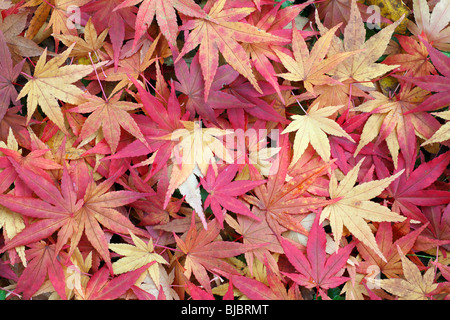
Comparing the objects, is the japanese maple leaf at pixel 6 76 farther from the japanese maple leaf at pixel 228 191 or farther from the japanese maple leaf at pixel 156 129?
the japanese maple leaf at pixel 228 191

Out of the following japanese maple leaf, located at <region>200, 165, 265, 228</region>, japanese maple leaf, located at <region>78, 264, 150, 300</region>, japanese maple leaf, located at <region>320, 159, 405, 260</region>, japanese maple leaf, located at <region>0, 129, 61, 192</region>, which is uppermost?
japanese maple leaf, located at <region>0, 129, 61, 192</region>

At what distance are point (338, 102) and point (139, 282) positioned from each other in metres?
0.66

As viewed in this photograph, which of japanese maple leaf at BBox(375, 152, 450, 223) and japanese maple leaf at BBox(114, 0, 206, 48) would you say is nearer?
japanese maple leaf at BBox(114, 0, 206, 48)

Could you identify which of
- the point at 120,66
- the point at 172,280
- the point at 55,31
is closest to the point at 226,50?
the point at 120,66

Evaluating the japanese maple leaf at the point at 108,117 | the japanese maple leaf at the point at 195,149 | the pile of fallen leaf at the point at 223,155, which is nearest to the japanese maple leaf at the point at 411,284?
the pile of fallen leaf at the point at 223,155

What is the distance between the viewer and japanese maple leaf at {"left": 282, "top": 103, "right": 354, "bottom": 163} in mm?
826

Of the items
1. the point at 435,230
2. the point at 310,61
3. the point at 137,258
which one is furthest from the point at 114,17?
the point at 435,230

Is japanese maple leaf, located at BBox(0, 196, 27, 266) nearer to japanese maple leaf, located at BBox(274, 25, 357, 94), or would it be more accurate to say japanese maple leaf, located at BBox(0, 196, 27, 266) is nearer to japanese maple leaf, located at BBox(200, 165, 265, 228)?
japanese maple leaf, located at BBox(200, 165, 265, 228)

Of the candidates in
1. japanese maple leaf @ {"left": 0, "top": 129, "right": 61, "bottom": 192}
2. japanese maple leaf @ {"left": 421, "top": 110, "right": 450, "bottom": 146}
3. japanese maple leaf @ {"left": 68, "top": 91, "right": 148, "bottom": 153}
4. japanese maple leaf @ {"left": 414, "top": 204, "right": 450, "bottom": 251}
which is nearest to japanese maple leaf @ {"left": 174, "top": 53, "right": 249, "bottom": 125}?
japanese maple leaf @ {"left": 68, "top": 91, "right": 148, "bottom": 153}

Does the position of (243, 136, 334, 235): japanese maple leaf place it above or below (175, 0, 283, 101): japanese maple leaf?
below

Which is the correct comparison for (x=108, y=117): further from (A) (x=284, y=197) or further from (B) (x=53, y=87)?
(A) (x=284, y=197)

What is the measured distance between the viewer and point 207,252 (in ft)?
2.78

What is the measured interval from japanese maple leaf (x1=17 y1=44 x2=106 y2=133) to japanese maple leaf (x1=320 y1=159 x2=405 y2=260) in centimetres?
65

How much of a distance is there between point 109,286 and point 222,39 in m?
0.62
